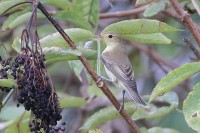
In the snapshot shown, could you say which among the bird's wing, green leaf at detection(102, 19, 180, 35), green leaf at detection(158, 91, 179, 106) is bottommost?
green leaf at detection(158, 91, 179, 106)

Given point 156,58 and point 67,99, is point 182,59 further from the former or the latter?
point 67,99

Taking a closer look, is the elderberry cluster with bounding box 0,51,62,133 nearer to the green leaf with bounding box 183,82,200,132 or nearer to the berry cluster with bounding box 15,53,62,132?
the berry cluster with bounding box 15,53,62,132

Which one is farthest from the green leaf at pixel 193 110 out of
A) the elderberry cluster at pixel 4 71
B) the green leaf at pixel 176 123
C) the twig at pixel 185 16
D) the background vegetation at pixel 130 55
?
the green leaf at pixel 176 123

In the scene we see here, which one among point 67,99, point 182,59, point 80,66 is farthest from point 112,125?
point 80,66

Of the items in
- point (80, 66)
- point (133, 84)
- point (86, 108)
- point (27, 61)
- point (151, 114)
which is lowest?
point (86, 108)

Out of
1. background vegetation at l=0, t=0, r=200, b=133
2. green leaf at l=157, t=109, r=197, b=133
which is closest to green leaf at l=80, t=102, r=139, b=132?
background vegetation at l=0, t=0, r=200, b=133

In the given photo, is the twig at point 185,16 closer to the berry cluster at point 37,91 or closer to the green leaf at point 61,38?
the green leaf at point 61,38
